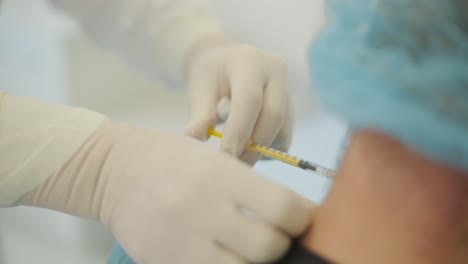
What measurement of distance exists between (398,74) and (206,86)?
49 centimetres

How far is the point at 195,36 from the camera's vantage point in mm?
1010

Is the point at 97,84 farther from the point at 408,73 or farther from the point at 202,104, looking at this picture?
the point at 408,73

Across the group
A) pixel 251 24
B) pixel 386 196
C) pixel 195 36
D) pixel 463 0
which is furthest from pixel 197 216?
pixel 251 24

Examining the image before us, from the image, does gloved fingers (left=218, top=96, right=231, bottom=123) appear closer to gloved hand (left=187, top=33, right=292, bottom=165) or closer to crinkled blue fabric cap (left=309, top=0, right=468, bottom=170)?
gloved hand (left=187, top=33, right=292, bottom=165)

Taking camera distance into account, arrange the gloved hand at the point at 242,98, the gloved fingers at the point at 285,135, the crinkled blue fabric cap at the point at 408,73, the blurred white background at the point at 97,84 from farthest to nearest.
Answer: the blurred white background at the point at 97,84
the gloved fingers at the point at 285,135
the gloved hand at the point at 242,98
the crinkled blue fabric cap at the point at 408,73

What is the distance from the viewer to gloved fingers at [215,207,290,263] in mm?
483

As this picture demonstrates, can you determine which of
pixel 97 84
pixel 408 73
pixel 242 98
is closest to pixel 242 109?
pixel 242 98

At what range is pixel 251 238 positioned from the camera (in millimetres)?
497

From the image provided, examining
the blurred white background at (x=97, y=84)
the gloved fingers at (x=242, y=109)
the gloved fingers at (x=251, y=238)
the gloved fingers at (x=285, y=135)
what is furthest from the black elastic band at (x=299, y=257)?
the blurred white background at (x=97, y=84)

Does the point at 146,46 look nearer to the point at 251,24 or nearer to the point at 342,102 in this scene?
the point at 251,24

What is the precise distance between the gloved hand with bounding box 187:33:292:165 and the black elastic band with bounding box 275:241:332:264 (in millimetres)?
250

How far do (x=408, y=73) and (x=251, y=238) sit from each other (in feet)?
0.72

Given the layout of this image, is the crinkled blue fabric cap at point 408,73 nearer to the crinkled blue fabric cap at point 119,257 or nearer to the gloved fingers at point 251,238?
the gloved fingers at point 251,238

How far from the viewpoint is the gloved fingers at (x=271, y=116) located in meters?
0.77
